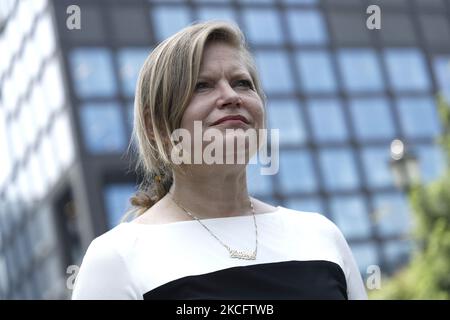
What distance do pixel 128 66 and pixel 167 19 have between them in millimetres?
3046

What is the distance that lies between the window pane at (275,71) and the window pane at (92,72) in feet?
23.7

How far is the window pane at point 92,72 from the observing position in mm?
32781

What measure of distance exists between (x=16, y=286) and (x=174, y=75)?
142 ft

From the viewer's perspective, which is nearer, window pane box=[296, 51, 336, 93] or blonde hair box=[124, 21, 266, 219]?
blonde hair box=[124, 21, 266, 219]

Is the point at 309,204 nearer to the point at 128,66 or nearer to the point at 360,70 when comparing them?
the point at 360,70

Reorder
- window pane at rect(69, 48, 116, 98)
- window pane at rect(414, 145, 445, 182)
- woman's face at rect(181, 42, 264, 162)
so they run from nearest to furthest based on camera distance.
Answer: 1. woman's face at rect(181, 42, 264, 162)
2. window pane at rect(69, 48, 116, 98)
3. window pane at rect(414, 145, 445, 182)

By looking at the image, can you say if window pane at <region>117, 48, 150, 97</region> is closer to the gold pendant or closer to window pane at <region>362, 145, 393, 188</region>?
window pane at <region>362, 145, 393, 188</region>

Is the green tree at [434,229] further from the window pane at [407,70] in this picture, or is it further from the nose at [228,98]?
the window pane at [407,70]

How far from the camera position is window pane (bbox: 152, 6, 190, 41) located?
116 ft

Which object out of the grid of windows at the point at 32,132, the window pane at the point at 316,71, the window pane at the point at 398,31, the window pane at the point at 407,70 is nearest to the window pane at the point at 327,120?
the window pane at the point at 316,71

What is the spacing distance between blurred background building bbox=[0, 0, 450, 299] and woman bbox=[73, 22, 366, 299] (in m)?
30.8

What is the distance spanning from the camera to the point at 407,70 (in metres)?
40.5

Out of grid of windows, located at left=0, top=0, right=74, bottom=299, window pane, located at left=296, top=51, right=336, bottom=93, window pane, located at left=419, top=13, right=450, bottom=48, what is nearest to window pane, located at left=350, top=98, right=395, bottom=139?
window pane, located at left=296, top=51, right=336, bottom=93

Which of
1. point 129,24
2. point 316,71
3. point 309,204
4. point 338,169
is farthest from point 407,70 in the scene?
point 129,24
